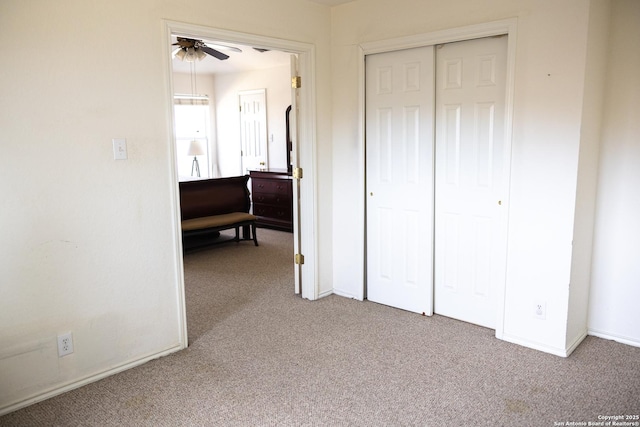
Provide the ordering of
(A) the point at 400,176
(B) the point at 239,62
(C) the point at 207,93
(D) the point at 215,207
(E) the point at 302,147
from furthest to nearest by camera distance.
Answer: (C) the point at 207,93
(B) the point at 239,62
(D) the point at 215,207
(E) the point at 302,147
(A) the point at 400,176

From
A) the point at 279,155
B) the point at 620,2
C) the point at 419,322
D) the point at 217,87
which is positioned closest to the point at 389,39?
the point at 620,2

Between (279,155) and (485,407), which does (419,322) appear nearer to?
(485,407)

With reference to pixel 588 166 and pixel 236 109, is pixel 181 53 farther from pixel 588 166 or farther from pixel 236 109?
pixel 588 166

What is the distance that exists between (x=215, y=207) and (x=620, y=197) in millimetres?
4342

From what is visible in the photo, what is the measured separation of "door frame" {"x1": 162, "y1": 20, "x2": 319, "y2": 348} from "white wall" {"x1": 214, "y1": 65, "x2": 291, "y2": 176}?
3.39 m

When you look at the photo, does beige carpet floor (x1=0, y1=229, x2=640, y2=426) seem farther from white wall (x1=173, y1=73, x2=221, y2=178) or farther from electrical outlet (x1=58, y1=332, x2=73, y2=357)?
white wall (x1=173, y1=73, x2=221, y2=178)

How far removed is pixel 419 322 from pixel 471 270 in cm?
54

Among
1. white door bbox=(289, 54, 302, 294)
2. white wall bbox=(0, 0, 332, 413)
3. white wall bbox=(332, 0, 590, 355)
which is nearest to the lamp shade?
white door bbox=(289, 54, 302, 294)

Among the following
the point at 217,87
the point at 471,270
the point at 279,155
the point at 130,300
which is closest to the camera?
the point at 130,300

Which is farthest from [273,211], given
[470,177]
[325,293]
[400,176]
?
[470,177]

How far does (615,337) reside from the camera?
3.36 meters

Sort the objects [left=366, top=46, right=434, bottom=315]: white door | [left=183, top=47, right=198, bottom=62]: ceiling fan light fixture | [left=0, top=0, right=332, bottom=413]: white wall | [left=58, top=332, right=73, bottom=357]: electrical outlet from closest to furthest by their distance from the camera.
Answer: [left=0, top=0, right=332, bottom=413]: white wall, [left=58, top=332, right=73, bottom=357]: electrical outlet, [left=366, top=46, right=434, bottom=315]: white door, [left=183, top=47, right=198, bottom=62]: ceiling fan light fixture

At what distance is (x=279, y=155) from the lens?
764cm

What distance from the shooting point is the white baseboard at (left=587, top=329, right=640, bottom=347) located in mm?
3283
